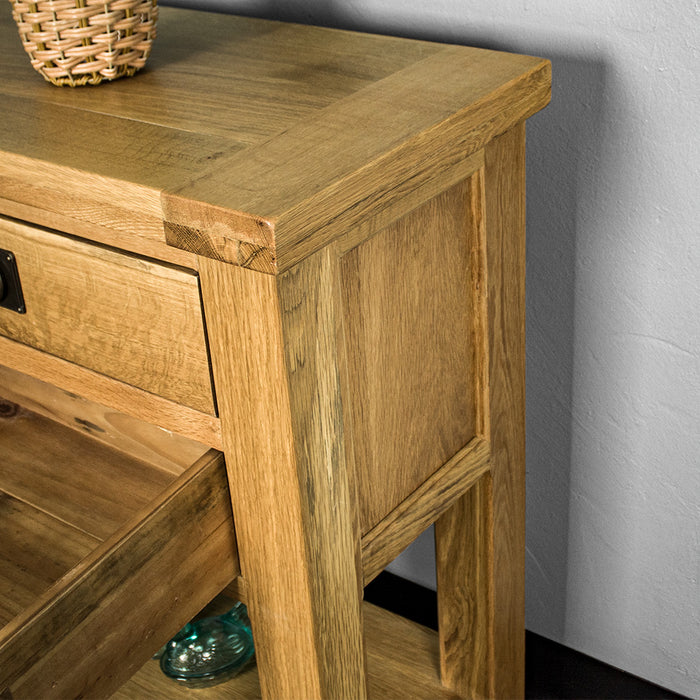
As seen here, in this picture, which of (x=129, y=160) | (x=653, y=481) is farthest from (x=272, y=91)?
(x=653, y=481)

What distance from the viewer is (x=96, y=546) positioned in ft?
2.34

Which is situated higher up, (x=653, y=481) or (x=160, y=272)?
(x=160, y=272)

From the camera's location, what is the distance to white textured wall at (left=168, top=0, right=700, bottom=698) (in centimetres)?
83

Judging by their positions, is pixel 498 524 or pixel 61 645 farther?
pixel 498 524

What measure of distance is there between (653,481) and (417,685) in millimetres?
353

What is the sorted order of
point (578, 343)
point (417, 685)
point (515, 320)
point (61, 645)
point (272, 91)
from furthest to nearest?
point (417, 685) < point (578, 343) < point (515, 320) < point (272, 91) < point (61, 645)

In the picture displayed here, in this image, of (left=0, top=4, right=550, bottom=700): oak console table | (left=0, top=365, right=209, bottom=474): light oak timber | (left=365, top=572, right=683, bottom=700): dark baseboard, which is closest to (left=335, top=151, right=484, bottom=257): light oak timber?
(left=0, top=4, right=550, bottom=700): oak console table

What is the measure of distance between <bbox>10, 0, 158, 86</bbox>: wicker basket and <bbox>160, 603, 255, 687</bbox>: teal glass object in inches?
24.3

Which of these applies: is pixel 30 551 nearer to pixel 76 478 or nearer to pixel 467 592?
pixel 76 478

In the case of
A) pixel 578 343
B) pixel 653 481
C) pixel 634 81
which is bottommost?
pixel 653 481

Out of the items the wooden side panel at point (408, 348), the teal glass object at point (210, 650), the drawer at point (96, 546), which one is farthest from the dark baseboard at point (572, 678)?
the drawer at point (96, 546)

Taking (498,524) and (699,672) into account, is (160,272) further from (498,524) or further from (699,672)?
(699,672)

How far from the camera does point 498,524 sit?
923 mm

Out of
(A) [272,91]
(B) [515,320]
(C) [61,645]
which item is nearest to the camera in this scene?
(C) [61,645]
